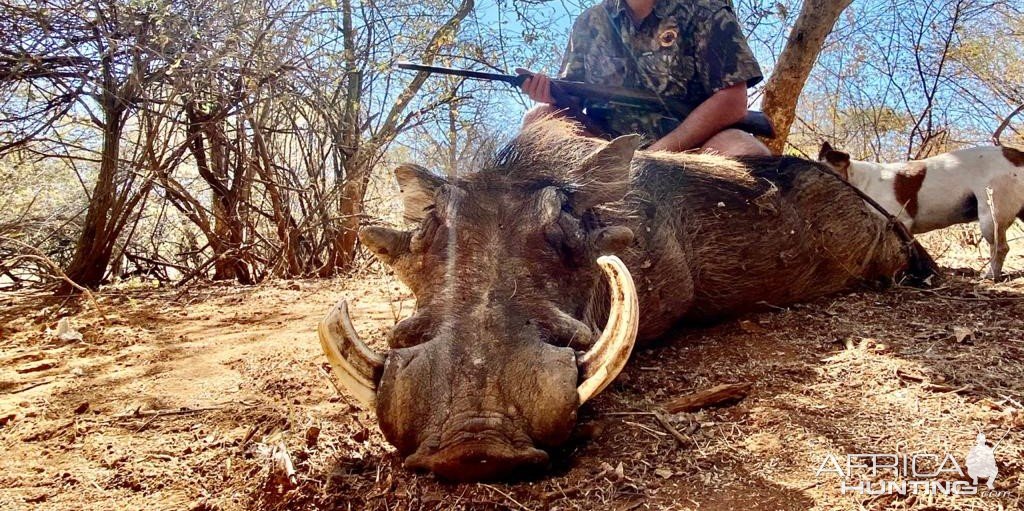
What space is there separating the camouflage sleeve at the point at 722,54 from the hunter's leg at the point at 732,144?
273 millimetres

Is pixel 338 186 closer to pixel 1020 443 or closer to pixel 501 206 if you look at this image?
pixel 501 206

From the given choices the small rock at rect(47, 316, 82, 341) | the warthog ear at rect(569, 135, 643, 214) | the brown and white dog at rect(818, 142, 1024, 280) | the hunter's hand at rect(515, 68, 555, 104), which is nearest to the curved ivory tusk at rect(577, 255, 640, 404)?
the warthog ear at rect(569, 135, 643, 214)

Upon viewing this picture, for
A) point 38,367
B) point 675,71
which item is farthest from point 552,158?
point 38,367

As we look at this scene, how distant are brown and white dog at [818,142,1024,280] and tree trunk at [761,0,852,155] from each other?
0.47 m

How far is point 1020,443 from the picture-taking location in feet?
4.72

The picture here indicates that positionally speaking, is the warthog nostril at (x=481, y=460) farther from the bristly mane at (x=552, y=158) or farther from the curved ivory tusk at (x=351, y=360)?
the bristly mane at (x=552, y=158)

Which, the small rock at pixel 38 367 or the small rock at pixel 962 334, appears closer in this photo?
the small rock at pixel 962 334

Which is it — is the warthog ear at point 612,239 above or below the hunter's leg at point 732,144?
below

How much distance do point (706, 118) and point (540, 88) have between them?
1.01 meters

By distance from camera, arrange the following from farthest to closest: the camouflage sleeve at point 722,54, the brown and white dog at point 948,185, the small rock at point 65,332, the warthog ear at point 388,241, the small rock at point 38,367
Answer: the brown and white dog at point 948,185, the camouflage sleeve at point 722,54, the small rock at point 65,332, the small rock at point 38,367, the warthog ear at point 388,241

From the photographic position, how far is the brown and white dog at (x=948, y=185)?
4281 millimetres

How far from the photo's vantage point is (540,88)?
12.8 feet

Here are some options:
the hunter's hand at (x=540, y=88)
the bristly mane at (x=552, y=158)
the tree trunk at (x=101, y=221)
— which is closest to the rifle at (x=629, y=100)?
the hunter's hand at (x=540, y=88)

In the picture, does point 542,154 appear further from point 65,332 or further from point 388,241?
point 65,332
